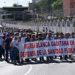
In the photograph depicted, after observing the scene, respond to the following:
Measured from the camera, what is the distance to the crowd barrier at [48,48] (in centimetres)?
2473

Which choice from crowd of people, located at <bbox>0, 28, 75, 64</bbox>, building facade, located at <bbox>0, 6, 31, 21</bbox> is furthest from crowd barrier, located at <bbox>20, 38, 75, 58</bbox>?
building facade, located at <bbox>0, 6, 31, 21</bbox>

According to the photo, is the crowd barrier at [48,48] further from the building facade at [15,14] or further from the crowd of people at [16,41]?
the building facade at [15,14]

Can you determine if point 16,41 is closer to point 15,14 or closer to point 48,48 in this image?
point 48,48

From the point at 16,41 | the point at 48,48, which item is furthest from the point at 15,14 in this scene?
the point at 16,41

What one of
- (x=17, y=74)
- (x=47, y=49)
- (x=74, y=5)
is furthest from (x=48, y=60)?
(x=74, y=5)

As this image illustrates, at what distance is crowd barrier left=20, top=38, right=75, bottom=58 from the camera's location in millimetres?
24734

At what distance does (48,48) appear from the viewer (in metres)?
25.1

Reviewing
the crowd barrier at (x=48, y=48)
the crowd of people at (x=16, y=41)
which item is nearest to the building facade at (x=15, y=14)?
the crowd of people at (x=16, y=41)

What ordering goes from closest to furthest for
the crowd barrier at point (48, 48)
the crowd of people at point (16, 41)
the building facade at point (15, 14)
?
the crowd of people at point (16, 41)
the crowd barrier at point (48, 48)
the building facade at point (15, 14)

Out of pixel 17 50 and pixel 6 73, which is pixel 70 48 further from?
pixel 6 73

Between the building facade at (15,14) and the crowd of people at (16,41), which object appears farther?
the building facade at (15,14)

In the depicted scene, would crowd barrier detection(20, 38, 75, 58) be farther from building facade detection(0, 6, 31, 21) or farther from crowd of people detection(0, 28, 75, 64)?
building facade detection(0, 6, 31, 21)

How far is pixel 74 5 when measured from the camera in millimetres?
102000

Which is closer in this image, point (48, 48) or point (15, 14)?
point (48, 48)
